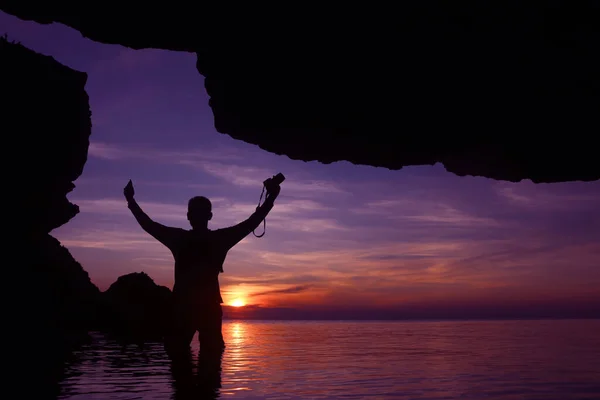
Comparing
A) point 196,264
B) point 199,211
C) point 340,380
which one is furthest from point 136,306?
point 199,211

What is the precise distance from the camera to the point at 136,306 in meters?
32.7

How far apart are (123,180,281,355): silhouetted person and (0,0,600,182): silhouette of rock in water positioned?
3.51m

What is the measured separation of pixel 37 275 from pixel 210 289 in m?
22.0

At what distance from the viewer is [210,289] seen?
20.0 ft

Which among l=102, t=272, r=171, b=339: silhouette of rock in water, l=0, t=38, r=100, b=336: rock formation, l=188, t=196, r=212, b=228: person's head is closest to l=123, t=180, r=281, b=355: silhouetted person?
l=188, t=196, r=212, b=228: person's head

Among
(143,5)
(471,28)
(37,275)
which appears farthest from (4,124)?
(471,28)

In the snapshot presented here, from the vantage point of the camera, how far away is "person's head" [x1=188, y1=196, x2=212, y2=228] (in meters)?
6.04

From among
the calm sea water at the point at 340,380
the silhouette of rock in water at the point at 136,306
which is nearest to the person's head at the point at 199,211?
the calm sea water at the point at 340,380

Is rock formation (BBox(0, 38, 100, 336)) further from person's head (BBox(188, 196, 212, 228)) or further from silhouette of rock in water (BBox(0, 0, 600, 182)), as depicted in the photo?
person's head (BBox(188, 196, 212, 228))

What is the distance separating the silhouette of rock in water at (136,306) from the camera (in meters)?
30.6

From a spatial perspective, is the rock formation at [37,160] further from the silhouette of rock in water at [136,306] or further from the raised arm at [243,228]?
the raised arm at [243,228]

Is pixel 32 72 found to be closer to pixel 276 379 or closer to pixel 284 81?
pixel 284 81

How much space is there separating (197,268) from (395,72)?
4.82 metres

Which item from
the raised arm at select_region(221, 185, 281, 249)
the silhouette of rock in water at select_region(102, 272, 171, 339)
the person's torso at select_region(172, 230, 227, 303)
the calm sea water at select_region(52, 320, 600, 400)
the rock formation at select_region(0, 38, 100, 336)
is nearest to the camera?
the person's torso at select_region(172, 230, 227, 303)
